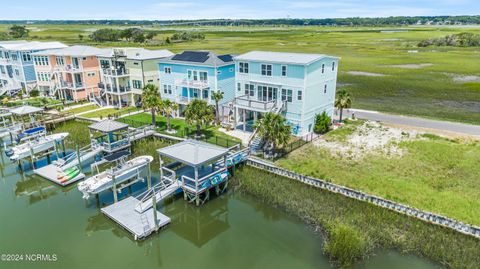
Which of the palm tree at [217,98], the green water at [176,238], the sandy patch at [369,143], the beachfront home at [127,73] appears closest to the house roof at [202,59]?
the palm tree at [217,98]

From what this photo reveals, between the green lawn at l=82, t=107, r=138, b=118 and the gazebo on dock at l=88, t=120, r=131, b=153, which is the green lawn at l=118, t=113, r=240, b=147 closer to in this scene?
the green lawn at l=82, t=107, r=138, b=118

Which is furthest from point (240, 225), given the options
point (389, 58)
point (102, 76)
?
point (389, 58)

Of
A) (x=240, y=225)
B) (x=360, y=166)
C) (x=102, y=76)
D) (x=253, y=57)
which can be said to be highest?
(x=253, y=57)

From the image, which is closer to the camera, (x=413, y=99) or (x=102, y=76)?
(x=102, y=76)

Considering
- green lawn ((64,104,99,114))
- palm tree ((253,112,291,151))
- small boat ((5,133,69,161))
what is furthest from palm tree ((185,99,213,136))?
green lawn ((64,104,99,114))

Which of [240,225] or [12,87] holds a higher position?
[12,87]

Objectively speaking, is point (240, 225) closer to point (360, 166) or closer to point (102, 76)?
point (360, 166)
